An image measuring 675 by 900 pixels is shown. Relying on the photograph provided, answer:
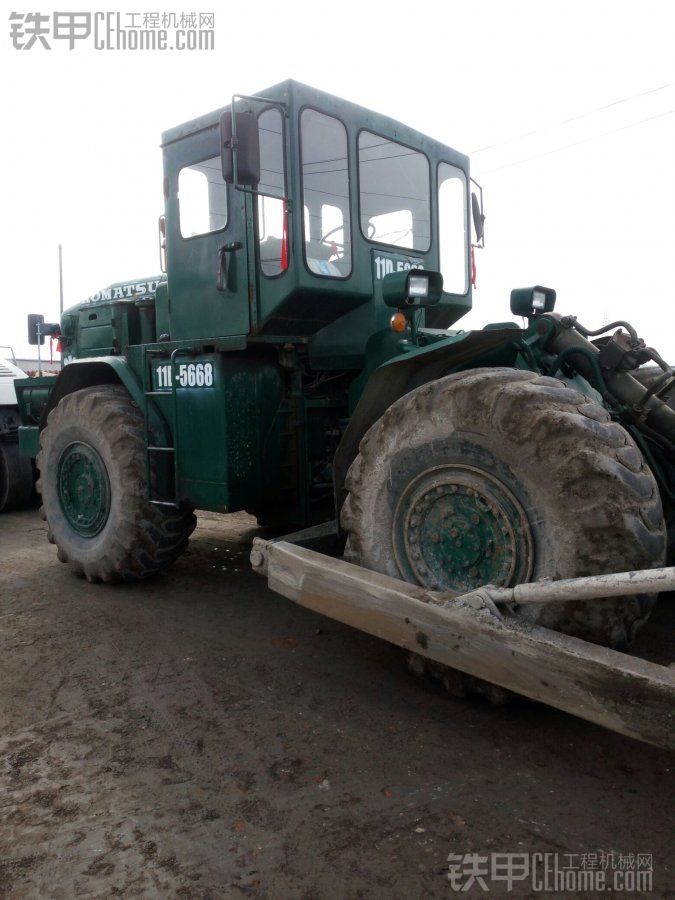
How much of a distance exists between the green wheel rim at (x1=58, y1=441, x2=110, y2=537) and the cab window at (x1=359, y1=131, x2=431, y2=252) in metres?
2.59

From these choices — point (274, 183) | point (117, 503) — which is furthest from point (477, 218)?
point (117, 503)

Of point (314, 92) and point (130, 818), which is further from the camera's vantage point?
point (314, 92)

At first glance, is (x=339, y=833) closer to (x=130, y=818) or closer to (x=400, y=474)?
(x=130, y=818)

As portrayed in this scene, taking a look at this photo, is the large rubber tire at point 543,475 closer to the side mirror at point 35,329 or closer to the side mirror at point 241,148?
the side mirror at point 241,148

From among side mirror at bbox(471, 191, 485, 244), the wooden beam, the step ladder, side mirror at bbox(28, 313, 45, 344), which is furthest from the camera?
side mirror at bbox(28, 313, 45, 344)

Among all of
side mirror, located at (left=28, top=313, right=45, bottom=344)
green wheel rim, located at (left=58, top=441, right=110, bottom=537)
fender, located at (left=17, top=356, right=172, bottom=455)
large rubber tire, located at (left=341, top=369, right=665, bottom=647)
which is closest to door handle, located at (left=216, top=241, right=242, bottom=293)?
fender, located at (left=17, top=356, right=172, bottom=455)

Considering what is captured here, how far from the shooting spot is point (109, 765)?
2.94 meters

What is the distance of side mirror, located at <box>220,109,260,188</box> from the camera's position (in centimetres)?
383

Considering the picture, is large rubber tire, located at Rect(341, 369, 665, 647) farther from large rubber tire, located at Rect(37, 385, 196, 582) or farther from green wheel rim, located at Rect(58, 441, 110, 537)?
green wheel rim, located at Rect(58, 441, 110, 537)

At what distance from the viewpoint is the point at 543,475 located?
2729 millimetres

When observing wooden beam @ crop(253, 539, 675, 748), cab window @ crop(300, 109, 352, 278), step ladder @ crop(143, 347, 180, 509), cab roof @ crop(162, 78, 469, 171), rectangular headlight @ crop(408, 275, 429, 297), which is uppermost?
cab roof @ crop(162, 78, 469, 171)

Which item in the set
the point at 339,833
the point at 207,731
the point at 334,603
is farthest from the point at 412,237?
the point at 339,833

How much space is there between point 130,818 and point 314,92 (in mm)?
3834

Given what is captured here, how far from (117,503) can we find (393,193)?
9.33 feet
